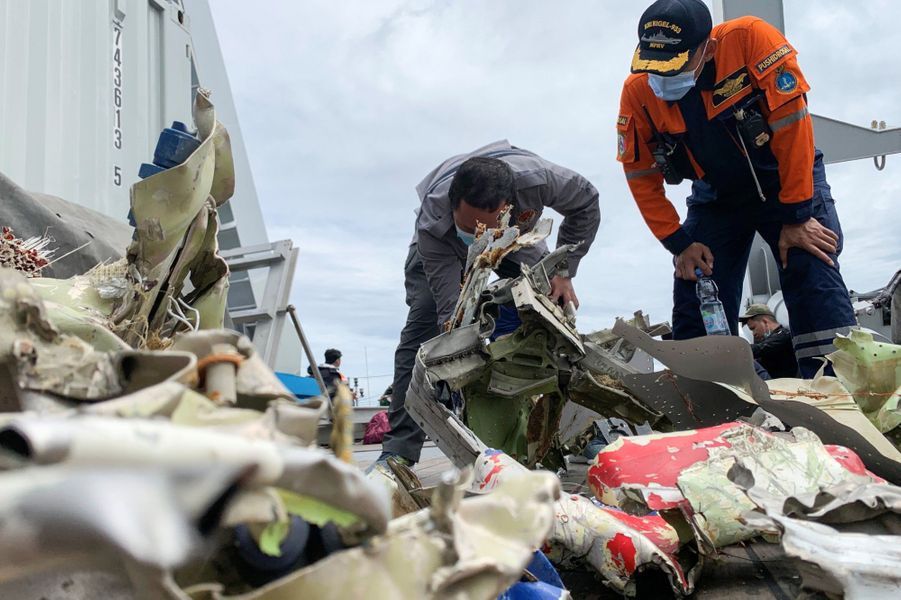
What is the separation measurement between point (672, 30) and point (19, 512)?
2.71 m

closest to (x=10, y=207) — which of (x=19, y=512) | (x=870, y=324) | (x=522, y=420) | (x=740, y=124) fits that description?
(x=522, y=420)

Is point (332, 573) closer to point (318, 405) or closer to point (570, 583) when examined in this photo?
point (318, 405)

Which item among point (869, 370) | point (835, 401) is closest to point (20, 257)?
point (835, 401)

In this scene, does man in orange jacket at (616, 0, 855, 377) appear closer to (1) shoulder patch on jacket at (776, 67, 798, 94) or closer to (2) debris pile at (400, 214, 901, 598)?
(1) shoulder patch on jacket at (776, 67, 798, 94)

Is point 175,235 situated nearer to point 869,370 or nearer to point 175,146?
point 175,146

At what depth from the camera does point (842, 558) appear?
922mm

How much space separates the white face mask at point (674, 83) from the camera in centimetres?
266

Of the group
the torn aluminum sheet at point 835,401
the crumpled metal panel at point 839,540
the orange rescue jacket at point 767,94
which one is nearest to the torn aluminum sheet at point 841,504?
the crumpled metal panel at point 839,540

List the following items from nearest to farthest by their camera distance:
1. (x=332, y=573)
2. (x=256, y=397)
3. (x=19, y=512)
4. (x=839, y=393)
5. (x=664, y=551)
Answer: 1. (x=19, y=512)
2. (x=332, y=573)
3. (x=256, y=397)
4. (x=664, y=551)
5. (x=839, y=393)

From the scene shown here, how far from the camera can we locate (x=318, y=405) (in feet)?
2.14

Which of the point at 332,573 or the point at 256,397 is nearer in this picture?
the point at 332,573

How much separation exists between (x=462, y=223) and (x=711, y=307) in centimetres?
109

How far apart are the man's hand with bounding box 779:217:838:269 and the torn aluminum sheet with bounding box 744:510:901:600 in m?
1.92

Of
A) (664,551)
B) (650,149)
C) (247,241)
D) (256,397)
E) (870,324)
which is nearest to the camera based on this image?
(256,397)
